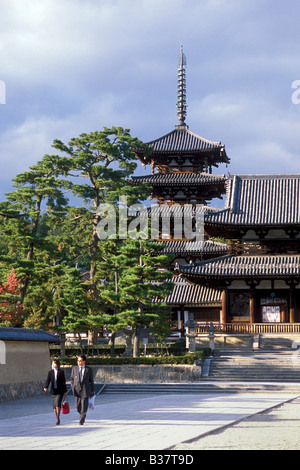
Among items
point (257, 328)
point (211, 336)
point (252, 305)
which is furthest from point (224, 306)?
point (211, 336)

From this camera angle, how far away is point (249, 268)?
135ft

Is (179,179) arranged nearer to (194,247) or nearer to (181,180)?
(181,180)

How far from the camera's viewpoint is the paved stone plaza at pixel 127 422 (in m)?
13.0

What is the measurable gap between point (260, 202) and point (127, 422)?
30.0m

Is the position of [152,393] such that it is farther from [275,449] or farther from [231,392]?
[275,449]

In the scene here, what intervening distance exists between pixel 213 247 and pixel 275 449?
3598 centimetres

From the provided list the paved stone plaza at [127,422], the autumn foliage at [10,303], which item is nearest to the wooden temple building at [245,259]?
the autumn foliage at [10,303]

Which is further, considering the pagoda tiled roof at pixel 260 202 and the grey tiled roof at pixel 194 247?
the grey tiled roof at pixel 194 247

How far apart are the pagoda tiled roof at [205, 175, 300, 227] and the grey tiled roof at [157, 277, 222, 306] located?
5.86 metres

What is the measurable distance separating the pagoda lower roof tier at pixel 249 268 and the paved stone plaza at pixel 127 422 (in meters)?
15.2

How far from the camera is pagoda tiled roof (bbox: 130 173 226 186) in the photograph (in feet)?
166

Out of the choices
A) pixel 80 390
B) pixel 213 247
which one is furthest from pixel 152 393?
pixel 213 247

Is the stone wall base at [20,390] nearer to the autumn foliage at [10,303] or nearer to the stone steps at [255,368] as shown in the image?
the stone steps at [255,368]

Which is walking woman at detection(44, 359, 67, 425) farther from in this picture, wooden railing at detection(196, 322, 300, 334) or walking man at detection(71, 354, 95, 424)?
wooden railing at detection(196, 322, 300, 334)
